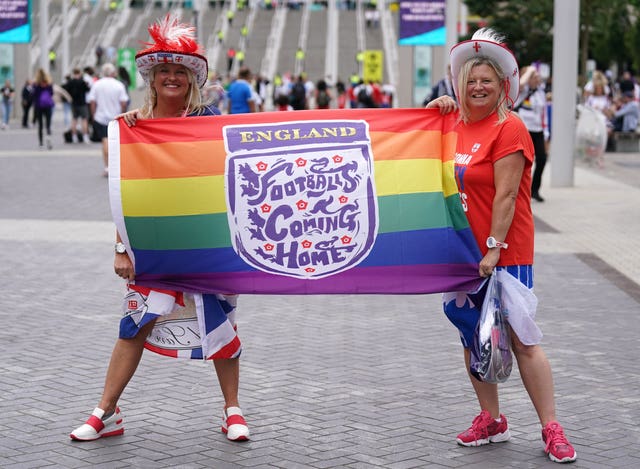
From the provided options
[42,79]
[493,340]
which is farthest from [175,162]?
[42,79]

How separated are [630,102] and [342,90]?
9.92 meters

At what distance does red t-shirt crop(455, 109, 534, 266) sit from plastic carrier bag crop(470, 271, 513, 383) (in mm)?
157

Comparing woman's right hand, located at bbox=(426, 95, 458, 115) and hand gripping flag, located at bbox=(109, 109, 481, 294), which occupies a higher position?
woman's right hand, located at bbox=(426, 95, 458, 115)

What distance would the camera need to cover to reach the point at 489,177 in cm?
523

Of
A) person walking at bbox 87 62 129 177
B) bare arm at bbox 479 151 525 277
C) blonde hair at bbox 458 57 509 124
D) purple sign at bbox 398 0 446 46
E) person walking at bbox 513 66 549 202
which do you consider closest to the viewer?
bare arm at bbox 479 151 525 277

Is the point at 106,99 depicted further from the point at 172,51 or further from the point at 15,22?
the point at 15,22

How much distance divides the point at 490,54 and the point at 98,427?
92.6 inches

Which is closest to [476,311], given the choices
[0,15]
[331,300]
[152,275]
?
[152,275]

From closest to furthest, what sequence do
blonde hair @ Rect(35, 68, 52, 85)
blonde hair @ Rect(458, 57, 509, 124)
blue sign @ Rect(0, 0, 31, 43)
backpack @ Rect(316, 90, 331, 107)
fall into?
1. blonde hair @ Rect(458, 57, 509, 124)
2. backpack @ Rect(316, 90, 331, 107)
3. blonde hair @ Rect(35, 68, 52, 85)
4. blue sign @ Rect(0, 0, 31, 43)

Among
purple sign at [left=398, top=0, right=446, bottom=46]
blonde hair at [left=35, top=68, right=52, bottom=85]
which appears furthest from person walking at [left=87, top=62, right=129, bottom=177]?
purple sign at [left=398, top=0, right=446, bottom=46]

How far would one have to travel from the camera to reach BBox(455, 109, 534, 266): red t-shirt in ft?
17.1

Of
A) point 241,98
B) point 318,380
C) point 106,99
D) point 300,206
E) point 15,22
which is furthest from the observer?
point 15,22

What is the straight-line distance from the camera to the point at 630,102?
28859 mm

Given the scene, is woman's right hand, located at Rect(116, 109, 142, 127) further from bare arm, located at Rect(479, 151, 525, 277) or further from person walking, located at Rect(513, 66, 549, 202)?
person walking, located at Rect(513, 66, 549, 202)
